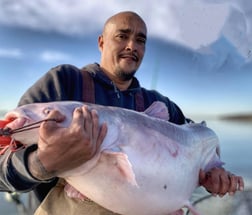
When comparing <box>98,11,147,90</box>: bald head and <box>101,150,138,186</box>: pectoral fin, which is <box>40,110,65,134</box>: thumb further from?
<box>98,11,147,90</box>: bald head

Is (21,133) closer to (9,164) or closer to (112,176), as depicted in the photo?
(9,164)

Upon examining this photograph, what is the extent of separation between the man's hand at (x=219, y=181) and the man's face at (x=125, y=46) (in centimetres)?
100

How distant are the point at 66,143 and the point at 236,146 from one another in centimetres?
490

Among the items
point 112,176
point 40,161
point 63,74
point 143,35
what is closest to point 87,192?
point 112,176

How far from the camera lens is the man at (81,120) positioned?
1.77m

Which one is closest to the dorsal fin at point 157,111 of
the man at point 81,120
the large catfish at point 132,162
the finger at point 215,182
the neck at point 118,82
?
the large catfish at point 132,162

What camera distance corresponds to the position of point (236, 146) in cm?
618

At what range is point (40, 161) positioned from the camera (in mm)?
1831

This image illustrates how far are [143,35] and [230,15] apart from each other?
205 centimetres

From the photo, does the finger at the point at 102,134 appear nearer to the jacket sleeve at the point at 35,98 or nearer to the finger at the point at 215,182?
the jacket sleeve at the point at 35,98

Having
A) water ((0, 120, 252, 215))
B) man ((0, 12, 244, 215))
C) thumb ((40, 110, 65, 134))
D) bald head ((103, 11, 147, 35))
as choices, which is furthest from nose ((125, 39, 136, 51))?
water ((0, 120, 252, 215))

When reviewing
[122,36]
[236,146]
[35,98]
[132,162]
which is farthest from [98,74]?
[236,146]

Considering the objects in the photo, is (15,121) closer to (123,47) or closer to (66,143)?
(66,143)

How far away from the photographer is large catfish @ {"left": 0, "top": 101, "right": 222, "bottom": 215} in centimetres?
190
